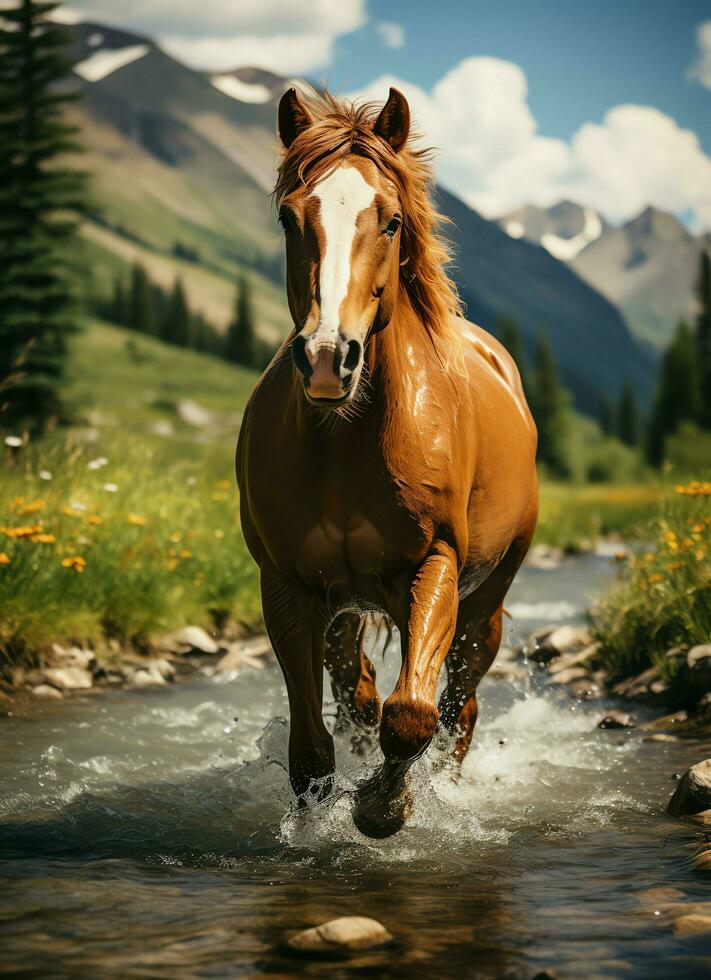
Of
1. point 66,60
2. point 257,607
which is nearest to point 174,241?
point 66,60

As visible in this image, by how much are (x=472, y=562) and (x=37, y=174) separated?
21.9 meters

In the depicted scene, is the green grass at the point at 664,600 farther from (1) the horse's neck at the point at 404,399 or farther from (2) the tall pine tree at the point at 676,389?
(2) the tall pine tree at the point at 676,389

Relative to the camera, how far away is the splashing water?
11.2 feet

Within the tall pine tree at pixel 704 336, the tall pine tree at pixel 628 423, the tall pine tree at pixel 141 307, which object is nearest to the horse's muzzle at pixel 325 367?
the tall pine tree at pixel 704 336

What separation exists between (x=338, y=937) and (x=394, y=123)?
2976 millimetres

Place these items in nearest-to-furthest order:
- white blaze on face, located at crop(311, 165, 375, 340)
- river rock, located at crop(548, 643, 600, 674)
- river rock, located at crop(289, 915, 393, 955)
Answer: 1. river rock, located at crop(289, 915, 393, 955)
2. white blaze on face, located at crop(311, 165, 375, 340)
3. river rock, located at crop(548, 643, 600, 674)

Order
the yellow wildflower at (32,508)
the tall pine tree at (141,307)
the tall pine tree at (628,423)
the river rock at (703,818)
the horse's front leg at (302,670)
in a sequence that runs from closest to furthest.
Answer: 1. the horse's front leg at (302,670)
2. the river rock at (703,818)
3. the yellow wildflower at (32,508)
4. the tall pine tree at (141,307)
5. the tall pine tree at (628,423)

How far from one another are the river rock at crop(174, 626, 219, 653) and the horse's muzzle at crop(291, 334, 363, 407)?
650 centimetres

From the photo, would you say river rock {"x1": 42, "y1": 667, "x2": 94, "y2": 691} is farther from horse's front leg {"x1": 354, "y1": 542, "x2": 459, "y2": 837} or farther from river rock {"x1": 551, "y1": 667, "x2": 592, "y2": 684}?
horse's front leg {"x1": 354, "y1": 542, "x2": 459, "y2": 837}

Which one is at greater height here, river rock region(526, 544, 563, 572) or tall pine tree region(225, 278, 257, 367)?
river rock region(526, 544, 563, 572)

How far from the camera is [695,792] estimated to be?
501 cm

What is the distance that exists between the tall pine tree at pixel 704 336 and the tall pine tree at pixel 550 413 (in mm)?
11620

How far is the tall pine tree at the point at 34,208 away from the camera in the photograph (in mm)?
23594

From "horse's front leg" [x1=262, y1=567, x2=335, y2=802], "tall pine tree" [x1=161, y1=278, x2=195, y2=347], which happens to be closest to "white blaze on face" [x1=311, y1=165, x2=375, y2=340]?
"horse's front leg" [x1=262, y1=567, x2=335, y2=802]
